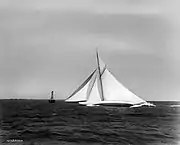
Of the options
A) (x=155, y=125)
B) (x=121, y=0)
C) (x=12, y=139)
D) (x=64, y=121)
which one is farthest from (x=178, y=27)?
(x=12, y=139)

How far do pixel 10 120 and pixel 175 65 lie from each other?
5.21 feet

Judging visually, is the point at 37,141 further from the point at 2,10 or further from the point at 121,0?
the point at 121,0

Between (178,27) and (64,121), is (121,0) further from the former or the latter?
(64,121)

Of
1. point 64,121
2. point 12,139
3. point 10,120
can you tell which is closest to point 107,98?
point 64,121

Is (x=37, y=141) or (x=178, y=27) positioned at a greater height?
(x=178, y=27)

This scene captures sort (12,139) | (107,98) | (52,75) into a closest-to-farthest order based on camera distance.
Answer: (12,139), (52,75), (107,98)

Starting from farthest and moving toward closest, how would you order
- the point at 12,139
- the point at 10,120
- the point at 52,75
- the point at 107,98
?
the point at 107,98, the point at 10,120, the point at 52,75, the point at 12,139

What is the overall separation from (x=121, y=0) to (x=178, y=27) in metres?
0.54

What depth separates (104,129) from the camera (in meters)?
2.99

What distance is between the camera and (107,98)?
4480 millimetres

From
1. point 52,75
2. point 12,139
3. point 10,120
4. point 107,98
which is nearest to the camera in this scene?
point 12,139

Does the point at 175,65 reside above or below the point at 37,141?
above

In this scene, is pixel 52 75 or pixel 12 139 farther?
pixel 52 75

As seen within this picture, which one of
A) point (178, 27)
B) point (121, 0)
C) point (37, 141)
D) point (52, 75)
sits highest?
point (121, 0)
